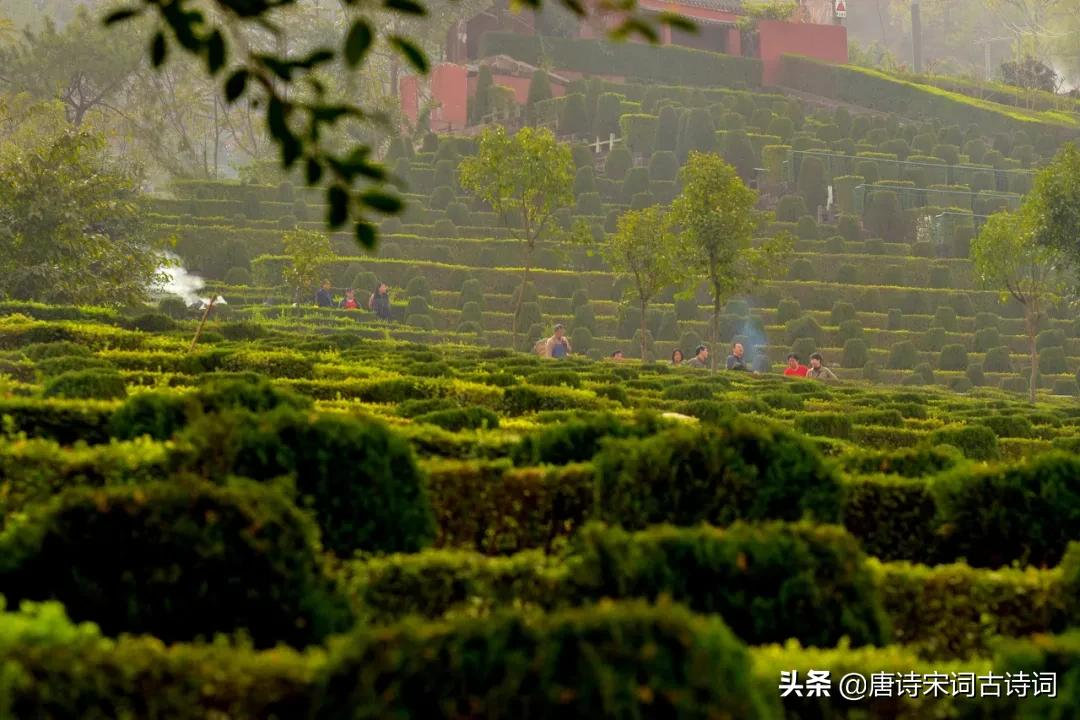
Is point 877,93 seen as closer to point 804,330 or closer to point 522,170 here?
point 804,330

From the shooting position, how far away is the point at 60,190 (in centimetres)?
2889

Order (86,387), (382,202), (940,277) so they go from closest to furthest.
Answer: (382,202)
(86,387)
(940,277)

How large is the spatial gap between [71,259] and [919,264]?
85.0ft

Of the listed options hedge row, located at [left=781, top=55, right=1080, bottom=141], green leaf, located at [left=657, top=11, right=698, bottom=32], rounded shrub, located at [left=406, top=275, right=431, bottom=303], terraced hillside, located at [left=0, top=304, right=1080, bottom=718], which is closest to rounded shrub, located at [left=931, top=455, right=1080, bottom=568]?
terraced hillside, located at [left=0, top=304, right=1080, bottom=718]

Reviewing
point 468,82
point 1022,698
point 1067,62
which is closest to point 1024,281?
point 468,82

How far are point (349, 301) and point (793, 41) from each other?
33618mm

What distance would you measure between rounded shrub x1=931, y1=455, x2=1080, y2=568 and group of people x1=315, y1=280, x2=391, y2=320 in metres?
29.7

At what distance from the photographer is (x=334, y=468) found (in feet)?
27.6

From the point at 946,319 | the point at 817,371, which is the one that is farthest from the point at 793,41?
the point at 817,371

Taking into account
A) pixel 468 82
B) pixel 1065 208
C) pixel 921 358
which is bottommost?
pixel 921 358

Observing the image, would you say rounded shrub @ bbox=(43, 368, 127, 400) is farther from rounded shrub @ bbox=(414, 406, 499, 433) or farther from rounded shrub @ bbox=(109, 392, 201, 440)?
rounded shrub @ bbox=(109, 392, 201, 440)

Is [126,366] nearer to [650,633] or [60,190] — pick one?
[60,190]

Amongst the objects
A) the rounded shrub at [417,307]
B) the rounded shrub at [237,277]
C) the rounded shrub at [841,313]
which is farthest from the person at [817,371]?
the rounded shrub at [237,277]

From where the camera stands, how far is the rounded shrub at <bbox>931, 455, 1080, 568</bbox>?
9.20 metres
